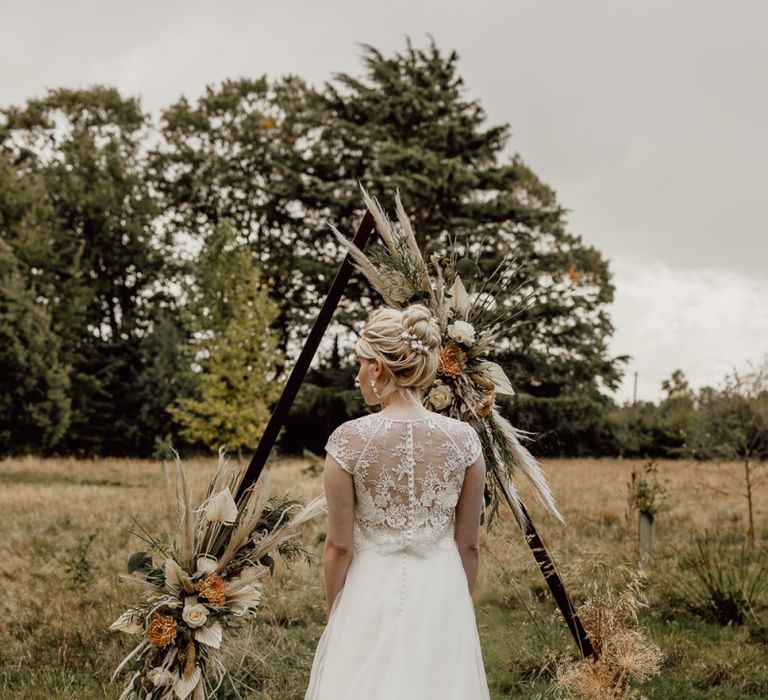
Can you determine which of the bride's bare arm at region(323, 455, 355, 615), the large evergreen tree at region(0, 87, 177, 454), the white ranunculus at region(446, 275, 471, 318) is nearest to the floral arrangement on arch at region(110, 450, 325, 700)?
the bride's bare arm at region(323, 455, 355, 615)

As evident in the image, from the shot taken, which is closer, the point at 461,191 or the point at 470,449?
the point at 470,449

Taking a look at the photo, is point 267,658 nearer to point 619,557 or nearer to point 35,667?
point 35,667

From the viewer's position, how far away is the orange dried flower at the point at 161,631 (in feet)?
12.8

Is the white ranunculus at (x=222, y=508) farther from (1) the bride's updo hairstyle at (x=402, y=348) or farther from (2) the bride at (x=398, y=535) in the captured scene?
(1) the bride's updo hairstyle at (x=402, y=348)

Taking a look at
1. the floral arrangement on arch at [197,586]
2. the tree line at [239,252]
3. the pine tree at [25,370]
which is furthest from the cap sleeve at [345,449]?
the pine tree at [25,370]

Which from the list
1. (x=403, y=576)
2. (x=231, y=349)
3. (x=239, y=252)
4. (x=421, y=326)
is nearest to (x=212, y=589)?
(x=403, y=576)

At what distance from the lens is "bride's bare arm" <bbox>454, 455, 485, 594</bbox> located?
3.47 meters

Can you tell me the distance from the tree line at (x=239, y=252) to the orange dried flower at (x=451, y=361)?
15268 millimetres

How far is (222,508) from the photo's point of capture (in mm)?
4004

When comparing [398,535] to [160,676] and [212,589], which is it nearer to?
[212,589]

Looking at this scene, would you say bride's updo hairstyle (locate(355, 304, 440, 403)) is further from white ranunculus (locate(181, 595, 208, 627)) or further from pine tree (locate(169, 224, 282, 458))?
pine tree (locate(169, 224, 282, 458))

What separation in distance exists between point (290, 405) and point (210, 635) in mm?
1229

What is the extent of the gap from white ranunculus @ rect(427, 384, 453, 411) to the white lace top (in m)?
0.87

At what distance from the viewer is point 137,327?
3328 cm
